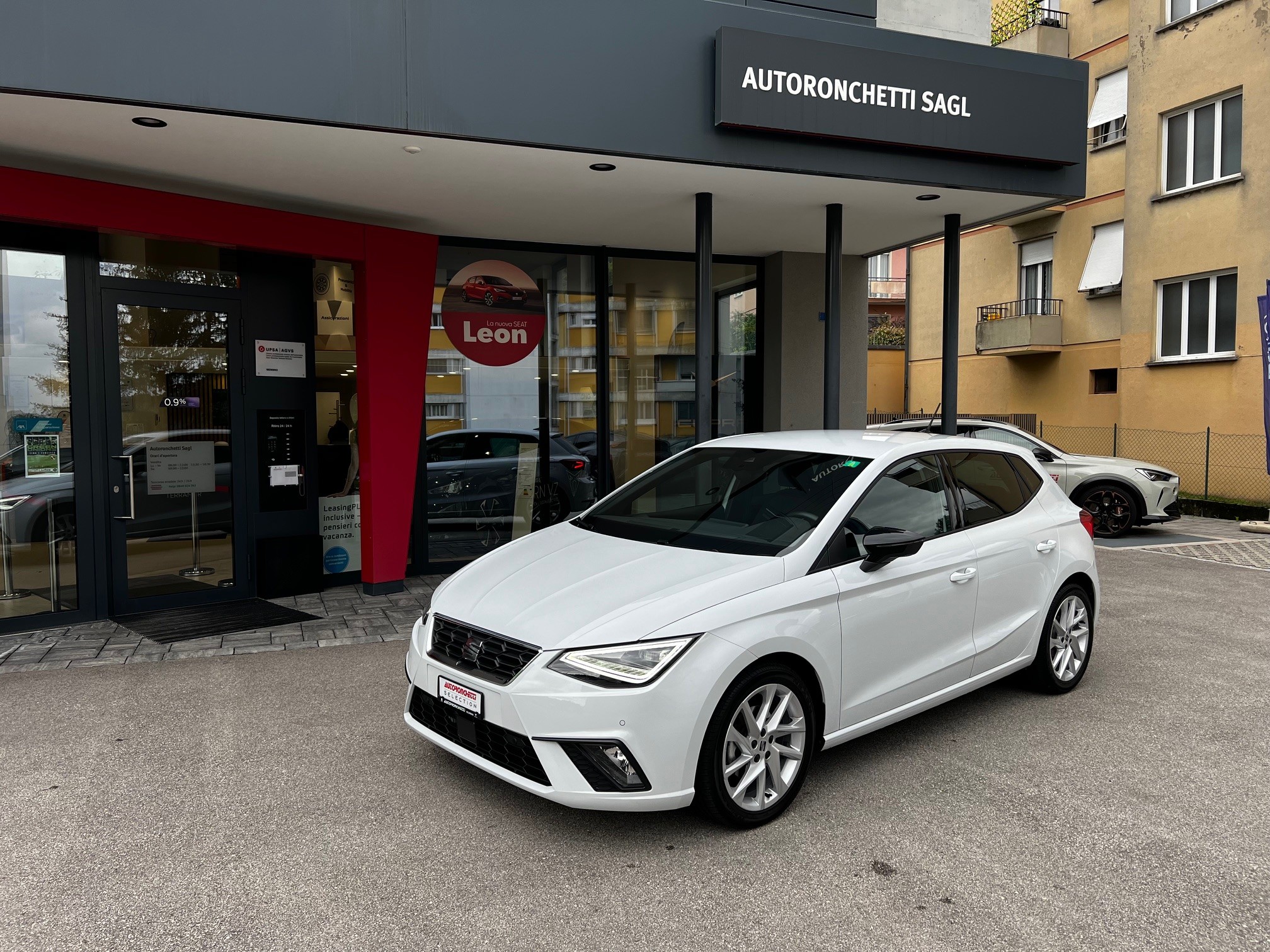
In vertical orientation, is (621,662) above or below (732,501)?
below

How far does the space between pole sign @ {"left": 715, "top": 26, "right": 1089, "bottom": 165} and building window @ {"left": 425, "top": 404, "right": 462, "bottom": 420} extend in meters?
4.11

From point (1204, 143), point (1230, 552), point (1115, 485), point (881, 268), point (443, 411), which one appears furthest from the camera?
point (881, 268)

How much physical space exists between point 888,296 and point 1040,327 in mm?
17084

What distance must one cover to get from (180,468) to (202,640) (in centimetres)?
167

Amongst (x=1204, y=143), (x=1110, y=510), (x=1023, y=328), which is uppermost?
(x=1204, y=143)

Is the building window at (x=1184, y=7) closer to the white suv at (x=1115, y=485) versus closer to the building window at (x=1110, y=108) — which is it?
the building window at (x=1110, y=108)

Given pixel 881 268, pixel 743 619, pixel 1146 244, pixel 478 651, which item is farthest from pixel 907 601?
pixel 881 268

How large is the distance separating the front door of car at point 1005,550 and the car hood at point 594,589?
4.90ft

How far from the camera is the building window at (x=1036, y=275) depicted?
21359mm

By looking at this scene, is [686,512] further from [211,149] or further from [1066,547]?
[211,149]

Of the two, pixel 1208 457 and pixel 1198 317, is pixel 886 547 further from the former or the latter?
pixel 1198 317

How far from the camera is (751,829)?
11.9ft

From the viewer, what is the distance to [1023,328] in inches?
821

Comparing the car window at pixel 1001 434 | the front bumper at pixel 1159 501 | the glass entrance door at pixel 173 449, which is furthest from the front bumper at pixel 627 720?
the front bumper at pixel 1159 501
